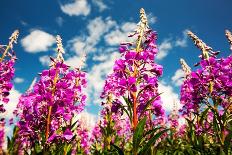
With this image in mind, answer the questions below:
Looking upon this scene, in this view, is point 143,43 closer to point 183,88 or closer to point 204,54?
point 204,54

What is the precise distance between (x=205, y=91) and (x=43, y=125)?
3.79 metres

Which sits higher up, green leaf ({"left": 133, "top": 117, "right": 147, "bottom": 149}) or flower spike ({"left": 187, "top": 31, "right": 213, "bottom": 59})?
flower spike ({"left": 187, "top": 31, "right": 213, "bottom": 59})

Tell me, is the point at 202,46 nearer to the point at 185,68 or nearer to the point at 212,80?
the point at 212,80

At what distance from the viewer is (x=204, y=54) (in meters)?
6.15

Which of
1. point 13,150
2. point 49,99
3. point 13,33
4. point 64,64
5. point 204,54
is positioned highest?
point 13,33

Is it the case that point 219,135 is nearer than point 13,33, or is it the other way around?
point 219,135

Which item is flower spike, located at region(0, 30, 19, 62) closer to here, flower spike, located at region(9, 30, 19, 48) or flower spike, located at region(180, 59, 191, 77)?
flower spike, located at region(9, 30, 19, 48)

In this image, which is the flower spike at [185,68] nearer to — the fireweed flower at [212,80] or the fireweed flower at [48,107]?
the fireweed flower at [212,80]

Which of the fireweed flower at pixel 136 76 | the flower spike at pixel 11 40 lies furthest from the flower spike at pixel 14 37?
the fireweed flower at pixel 136 76

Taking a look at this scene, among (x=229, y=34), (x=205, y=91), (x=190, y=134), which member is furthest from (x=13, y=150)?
Result: (x=229, y=34)

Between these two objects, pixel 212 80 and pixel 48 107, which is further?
pixel 212 80

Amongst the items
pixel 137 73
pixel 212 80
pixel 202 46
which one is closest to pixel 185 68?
pixel 202 46

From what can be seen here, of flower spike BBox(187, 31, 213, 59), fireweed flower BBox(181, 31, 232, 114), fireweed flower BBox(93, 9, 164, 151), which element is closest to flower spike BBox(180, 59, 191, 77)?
flower spike BBox(187, 31, 213, 59)

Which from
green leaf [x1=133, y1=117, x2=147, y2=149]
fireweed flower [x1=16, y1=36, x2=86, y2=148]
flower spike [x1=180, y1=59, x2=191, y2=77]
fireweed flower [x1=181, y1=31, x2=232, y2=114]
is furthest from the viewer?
flower spike [x1=180, y1=59, x2=191, y2=77]
